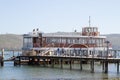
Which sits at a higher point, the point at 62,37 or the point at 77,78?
the point at 62,37

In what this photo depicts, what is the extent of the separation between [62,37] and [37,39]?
5.33m

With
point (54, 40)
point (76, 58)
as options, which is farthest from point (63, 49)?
point (76, 58)

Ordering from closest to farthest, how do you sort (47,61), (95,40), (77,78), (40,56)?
(77,78) → (40,56) → (47,61) → (95,40)

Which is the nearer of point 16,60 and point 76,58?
point 76,58

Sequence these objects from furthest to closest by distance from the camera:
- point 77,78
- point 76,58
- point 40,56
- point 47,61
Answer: point 47,61
point 40,56
point 76,58
point 77,78

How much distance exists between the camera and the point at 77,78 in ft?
204

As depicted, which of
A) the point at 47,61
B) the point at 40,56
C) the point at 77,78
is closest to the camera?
the point at 77,78

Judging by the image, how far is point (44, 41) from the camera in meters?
95.1

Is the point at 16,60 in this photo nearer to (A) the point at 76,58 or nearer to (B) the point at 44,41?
(B) the point at 44,41

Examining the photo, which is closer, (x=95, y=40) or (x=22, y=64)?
(x=22, y=64)

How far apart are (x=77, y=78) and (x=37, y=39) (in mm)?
34657

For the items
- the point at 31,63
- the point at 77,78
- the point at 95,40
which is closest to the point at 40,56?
the point at 31,63

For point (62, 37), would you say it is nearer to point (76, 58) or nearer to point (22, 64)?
point (22, 64)

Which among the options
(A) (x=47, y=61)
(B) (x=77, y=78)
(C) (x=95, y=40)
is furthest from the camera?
(C) (x=95, y=40)
